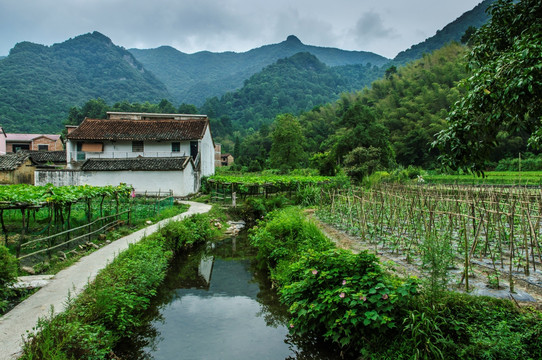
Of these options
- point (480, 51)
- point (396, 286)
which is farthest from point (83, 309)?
point (480, 51)

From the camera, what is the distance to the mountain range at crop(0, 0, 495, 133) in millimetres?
66000

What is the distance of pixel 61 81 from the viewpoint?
8356cm

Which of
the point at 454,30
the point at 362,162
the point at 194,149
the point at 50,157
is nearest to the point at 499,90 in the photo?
the point at 194,149

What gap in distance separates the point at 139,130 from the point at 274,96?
78141mm

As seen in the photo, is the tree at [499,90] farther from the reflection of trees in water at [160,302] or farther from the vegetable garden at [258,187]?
the vegetable garden at [258,187]

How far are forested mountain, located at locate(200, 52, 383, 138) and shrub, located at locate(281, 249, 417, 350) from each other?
85912 millimetres

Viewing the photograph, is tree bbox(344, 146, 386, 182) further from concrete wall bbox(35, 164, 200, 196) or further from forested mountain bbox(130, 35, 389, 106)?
forested mountain bbox(130, 35, 389, 106)

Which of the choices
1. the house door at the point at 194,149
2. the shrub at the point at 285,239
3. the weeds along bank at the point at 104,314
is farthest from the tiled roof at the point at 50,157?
the shrub at the point at 285,239

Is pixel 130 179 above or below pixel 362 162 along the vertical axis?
below

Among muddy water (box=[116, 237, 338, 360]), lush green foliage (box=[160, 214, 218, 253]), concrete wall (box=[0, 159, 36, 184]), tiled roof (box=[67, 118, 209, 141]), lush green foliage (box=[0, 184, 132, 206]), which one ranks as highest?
tiled roof (box=[67, 118, 209, 141])

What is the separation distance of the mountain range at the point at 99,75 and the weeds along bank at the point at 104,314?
65.3 meters

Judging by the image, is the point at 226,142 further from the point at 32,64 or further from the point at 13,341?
the point at 13,341

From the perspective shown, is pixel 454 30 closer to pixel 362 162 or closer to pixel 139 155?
pixel 362 162

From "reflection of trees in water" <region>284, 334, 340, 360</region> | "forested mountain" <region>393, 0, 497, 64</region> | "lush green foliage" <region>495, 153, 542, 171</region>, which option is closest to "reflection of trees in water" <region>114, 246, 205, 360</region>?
"reflection of trees in water" <region>284, 334, 340, 360</region>
